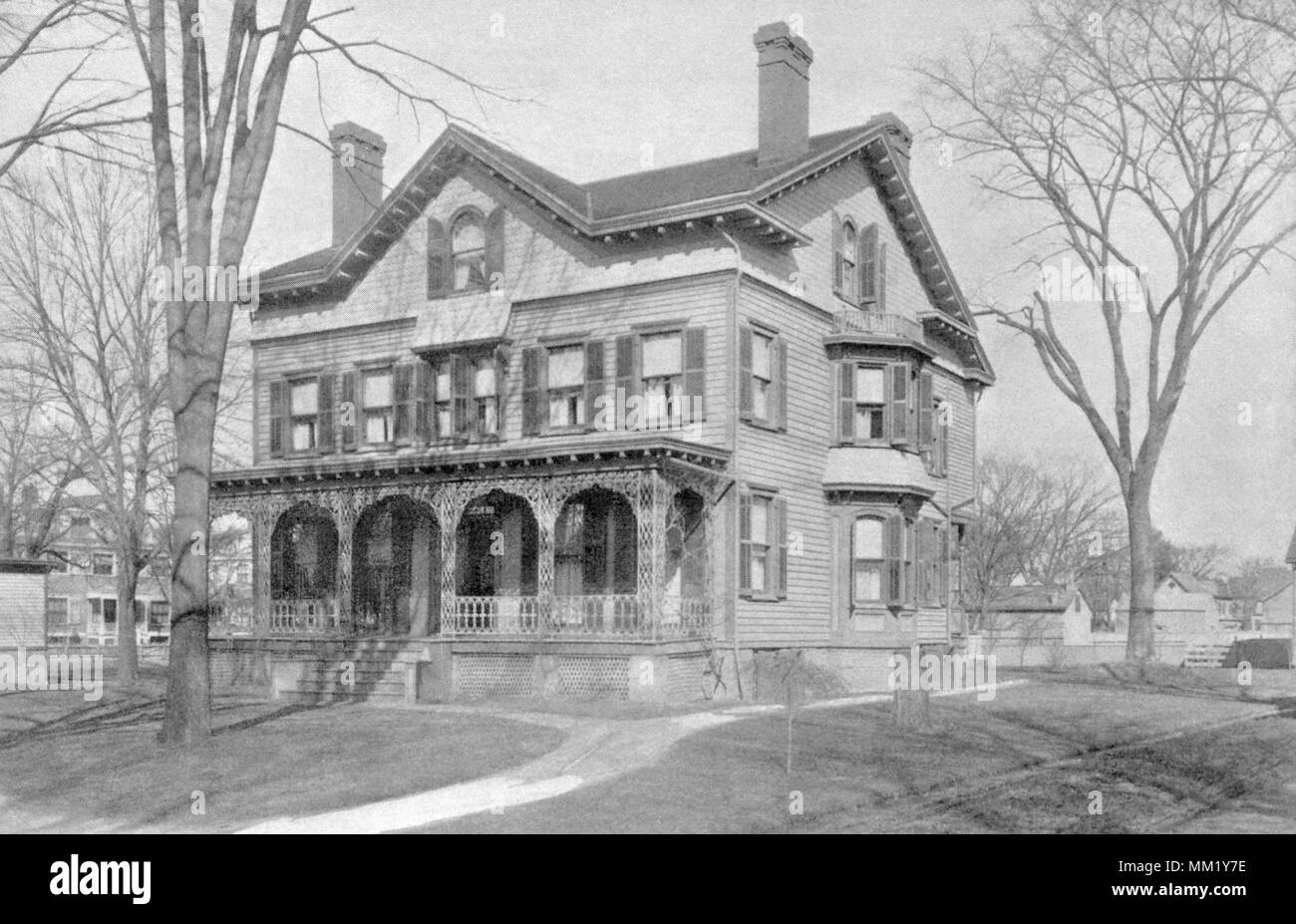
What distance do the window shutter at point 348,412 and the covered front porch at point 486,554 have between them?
1.70 m

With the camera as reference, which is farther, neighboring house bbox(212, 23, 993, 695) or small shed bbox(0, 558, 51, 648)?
small shed bbox(0, 558, 51, 648)

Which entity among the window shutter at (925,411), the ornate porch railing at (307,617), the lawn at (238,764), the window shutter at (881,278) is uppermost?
the window shutter at (881,278)

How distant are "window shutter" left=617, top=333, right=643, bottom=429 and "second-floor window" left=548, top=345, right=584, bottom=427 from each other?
100cm

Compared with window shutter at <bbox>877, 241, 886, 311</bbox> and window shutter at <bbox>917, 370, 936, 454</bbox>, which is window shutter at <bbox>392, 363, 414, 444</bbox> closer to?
window shutter at <bbox>877, 241, 886, 311</bbox>

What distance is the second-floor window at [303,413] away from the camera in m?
30.4

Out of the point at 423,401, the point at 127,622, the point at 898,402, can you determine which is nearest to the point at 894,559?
the point at 898,402

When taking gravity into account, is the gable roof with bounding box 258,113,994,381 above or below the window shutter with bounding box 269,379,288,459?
above

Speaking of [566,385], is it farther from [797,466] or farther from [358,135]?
[358,135]

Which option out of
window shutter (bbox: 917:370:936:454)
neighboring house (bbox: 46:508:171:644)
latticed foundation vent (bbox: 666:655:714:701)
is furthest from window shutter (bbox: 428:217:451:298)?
neighboring house (bbox: 46:508:171:644)

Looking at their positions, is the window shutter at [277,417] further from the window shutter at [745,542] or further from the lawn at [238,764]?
the window shutter at [745,542]

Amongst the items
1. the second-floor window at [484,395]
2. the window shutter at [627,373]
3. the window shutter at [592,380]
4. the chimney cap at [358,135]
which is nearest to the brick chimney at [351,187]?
the chimney cap at [358,135]

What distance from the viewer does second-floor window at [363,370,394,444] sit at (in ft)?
95.6
